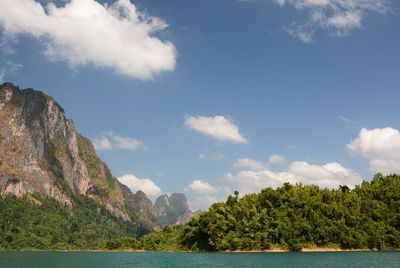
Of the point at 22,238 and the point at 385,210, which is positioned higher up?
the point at 385,210

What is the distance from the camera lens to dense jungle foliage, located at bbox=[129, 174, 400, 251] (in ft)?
276

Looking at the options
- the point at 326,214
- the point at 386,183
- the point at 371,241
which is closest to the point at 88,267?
the point at 326,214

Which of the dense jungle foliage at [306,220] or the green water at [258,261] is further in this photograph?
the dense jungle foliage at [306,220]

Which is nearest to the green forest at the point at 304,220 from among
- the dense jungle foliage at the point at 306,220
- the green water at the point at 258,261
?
the dense jungle foliage at the point at 306,220

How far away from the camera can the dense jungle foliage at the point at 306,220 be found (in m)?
84.1

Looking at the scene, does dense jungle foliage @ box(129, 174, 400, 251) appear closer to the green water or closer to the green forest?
the green forest

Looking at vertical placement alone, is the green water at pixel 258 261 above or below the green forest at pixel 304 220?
below

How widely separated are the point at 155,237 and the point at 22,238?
83.1 metres

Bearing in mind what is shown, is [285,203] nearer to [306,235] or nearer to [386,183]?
[306,235]

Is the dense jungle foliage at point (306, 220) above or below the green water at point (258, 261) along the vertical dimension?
above

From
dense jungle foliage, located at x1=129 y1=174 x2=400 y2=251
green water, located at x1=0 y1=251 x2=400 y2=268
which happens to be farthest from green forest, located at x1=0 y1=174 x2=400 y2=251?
green water, located at x1=0 y1=251 x2=400 y2=268

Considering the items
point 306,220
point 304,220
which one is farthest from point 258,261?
point 306,220

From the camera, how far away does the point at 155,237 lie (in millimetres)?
160500

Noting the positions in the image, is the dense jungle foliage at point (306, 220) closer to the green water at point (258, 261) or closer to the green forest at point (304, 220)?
the green forest at point (304, 220)
